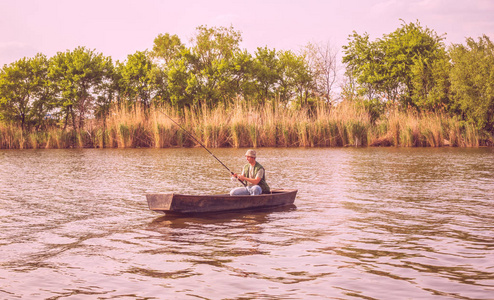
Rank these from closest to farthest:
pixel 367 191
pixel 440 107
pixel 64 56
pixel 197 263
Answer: pixel 197 263 → pixel 367 191 → pixel 440 107 → pixel 64 56

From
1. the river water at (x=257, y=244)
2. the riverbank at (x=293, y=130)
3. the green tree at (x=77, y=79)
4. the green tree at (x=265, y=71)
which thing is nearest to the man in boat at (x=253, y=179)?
the river water at (x=257, y=244)

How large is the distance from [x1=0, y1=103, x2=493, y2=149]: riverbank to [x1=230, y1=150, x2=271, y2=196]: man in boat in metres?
22.6

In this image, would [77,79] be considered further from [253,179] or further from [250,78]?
[253,179]

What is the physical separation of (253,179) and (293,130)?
2408 cm

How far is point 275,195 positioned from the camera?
11.8m

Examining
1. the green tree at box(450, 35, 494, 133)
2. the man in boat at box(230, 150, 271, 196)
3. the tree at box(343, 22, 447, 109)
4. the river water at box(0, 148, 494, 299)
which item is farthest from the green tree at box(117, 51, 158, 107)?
the man in boat at box(230, 150, 271, 196)

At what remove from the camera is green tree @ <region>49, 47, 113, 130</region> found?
44875 millimetres

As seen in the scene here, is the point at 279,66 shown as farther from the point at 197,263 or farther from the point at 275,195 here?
the point at 197,263

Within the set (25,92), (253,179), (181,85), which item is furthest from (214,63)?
(253,179)

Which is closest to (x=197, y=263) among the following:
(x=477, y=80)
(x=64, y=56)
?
(x=477, y=80)

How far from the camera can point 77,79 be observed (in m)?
44.7

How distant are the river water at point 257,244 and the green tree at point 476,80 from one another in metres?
20.0

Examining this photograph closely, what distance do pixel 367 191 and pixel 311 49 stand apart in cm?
4259

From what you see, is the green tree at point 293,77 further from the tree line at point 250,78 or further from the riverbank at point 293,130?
the riverbank at point 293,130
